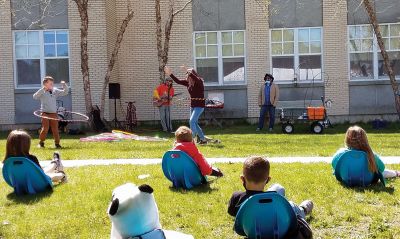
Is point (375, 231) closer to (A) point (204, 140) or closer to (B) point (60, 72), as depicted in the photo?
(A) point (204, 140)

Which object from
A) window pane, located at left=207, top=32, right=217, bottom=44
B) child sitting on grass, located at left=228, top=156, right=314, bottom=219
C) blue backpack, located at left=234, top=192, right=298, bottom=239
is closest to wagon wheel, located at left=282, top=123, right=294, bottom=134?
window pane, located at left=207, top=32, right=217, bottom=44

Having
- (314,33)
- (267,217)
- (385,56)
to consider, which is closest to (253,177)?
(267,217)

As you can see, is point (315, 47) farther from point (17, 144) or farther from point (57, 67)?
point (17, 144)

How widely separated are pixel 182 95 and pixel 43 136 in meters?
8.85

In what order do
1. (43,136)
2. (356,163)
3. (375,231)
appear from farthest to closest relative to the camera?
(43,136), (356,163), (375,231)

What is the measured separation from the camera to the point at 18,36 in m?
22.1

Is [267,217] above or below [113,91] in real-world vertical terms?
below

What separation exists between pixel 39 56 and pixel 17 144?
47.2 ft

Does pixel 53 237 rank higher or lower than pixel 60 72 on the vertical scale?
lower

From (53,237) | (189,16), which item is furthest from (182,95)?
(53,237)

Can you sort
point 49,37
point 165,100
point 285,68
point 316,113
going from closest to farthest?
1. point 316,113
2. point 165,100
3. point 49,37
4. point 285,68

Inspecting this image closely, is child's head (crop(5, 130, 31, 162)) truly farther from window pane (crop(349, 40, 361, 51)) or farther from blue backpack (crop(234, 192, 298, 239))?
window pane (crop(349, 40, 361, 51))

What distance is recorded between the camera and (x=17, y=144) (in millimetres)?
8422

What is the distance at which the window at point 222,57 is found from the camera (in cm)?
2262
